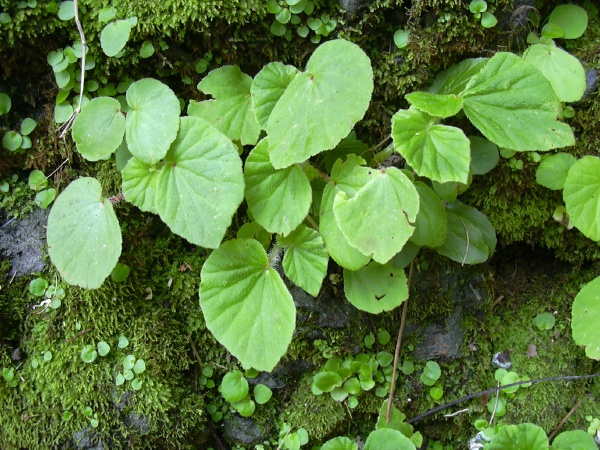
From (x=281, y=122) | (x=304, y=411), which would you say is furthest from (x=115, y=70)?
(x=304, y=411)

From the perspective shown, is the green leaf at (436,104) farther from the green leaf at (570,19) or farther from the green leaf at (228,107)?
the green leaf at (570,19)

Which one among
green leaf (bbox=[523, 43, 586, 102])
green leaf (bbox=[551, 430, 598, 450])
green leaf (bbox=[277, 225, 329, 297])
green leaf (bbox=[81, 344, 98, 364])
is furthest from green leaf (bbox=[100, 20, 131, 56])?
green leaf (bbox=[551, 430, 598, 450])

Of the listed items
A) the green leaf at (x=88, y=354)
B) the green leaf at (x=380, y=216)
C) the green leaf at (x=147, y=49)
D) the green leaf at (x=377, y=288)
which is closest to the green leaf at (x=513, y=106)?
the green leaf at (x=380, y=216)

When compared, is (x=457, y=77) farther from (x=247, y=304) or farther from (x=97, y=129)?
(x=97, y=129)

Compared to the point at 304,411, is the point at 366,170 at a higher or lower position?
higher

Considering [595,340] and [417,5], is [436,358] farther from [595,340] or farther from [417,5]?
[417,5]

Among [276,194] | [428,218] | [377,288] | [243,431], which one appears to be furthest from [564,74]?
[243,431]

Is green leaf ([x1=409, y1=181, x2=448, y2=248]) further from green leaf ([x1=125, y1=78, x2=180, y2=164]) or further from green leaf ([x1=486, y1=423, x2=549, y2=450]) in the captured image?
green leaf ([x1=125, y1=78, x2=180, y2=164])

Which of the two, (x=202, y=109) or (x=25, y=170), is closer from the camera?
(x=202, y=109)
